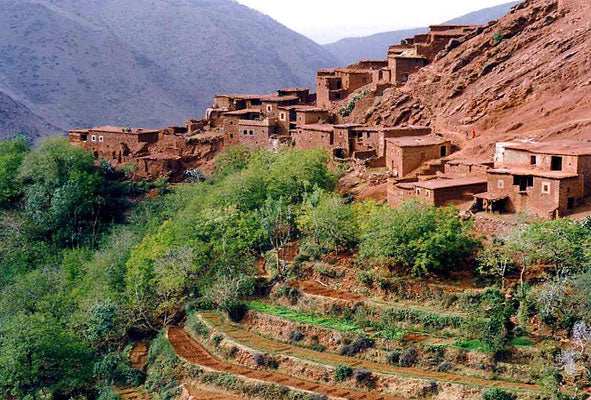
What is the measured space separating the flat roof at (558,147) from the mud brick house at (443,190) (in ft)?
6.53

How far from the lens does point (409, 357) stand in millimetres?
27797

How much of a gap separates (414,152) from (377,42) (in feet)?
350

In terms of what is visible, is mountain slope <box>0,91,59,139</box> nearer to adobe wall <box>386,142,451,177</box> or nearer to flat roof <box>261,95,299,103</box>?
flat roof <box>261,95,299,103</box>

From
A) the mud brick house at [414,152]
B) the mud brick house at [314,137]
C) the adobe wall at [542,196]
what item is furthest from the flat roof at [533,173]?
the mud brick house at [314,137]

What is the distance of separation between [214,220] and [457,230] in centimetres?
1115

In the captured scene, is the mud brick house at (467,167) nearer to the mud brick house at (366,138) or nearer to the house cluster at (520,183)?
the house cluster at (520,183)

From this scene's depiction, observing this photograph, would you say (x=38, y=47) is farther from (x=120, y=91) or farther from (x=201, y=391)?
(x=201, y=391)

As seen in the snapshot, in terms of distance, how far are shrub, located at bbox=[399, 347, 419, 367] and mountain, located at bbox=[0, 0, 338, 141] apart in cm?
5154

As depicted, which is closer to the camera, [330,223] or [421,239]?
[421,239]

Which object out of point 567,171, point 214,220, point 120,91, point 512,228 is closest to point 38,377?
point 214,220

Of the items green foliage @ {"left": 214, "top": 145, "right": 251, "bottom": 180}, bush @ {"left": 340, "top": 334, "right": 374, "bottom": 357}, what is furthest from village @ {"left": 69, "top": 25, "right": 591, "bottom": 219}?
bush @ {"left": 340, "top": 334, "right": 374, "bottom": 357}

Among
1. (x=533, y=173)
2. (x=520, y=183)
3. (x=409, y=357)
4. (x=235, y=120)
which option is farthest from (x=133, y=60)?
(x=409, y=357)

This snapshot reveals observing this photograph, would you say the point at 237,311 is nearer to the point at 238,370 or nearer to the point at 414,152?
the point at 238,370

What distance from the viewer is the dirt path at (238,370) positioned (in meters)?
27.0
